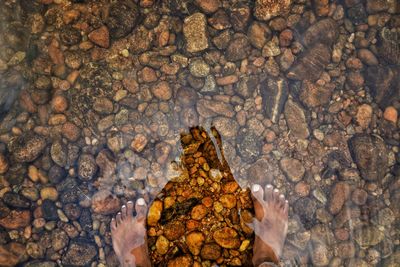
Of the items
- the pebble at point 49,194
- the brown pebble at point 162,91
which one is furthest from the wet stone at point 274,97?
the pebble at point 49,194

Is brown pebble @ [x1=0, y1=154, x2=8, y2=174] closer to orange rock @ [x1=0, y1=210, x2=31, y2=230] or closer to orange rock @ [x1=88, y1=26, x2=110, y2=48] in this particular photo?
orange rock @ [x1=0, y1=210, x2=31, y2=230]

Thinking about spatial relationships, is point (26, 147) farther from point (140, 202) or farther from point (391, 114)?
point (391, 114)

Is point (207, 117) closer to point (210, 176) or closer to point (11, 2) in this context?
point (210, 176)

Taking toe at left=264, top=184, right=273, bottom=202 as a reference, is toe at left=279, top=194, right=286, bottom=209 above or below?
below

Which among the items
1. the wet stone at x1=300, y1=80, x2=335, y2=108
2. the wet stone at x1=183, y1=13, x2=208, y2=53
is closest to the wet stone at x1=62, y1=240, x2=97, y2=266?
the wet stone at x1=183, y1=13, x2=208, y2=53

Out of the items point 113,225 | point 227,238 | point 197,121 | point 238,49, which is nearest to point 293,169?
point 227,238

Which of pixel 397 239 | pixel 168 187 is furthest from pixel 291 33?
pixel 397 239
